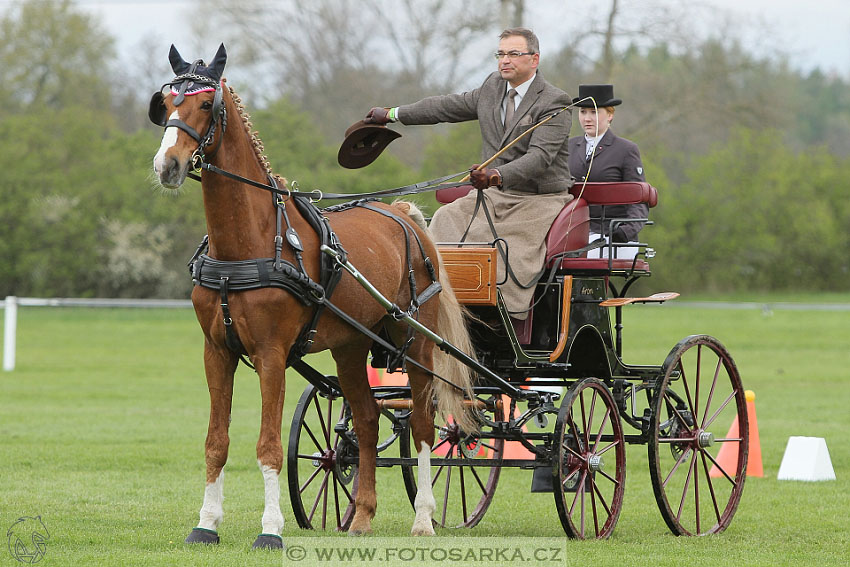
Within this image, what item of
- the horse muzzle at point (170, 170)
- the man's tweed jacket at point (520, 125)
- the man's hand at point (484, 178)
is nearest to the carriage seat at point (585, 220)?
the man's tweed jacket at point (520, 125)

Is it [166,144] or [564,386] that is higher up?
[166,144]

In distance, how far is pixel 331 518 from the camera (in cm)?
763

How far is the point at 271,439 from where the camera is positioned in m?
5.56

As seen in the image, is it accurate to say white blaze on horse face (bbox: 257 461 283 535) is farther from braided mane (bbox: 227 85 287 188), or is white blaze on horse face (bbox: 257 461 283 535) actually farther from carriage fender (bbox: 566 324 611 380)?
carriage fender (bbox: 566 324 611 380)

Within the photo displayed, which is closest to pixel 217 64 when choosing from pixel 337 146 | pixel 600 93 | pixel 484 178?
pixel 484 178

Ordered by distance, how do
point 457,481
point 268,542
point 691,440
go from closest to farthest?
1. point 268,542
2. point 691,440
3. point 457,481

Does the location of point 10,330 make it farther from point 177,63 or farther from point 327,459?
point 177,63

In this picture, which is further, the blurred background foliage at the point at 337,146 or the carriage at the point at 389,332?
the blurred background foliage at the point at 337,146

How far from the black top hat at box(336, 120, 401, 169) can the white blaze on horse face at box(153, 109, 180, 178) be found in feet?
5.78

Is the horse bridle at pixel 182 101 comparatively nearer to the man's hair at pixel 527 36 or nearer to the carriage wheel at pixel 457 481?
the man's hair at pixel 527 36

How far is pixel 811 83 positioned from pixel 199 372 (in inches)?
2793

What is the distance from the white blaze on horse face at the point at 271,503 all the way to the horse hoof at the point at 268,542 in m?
0.02

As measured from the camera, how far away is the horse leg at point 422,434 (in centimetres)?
645

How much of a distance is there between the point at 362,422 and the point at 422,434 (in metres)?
0.34
